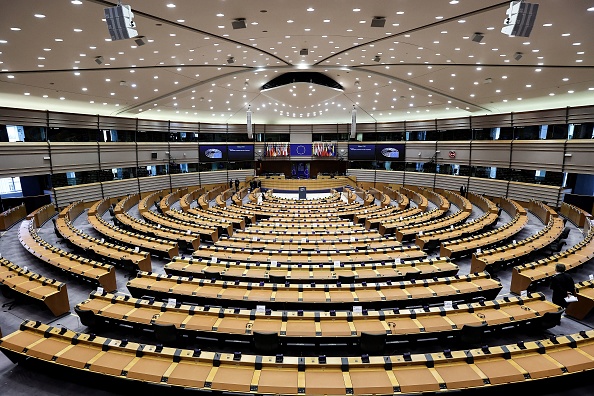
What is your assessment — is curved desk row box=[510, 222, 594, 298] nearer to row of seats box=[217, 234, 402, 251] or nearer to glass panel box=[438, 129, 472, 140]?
row of seats box=[217, 234, 402, 251]

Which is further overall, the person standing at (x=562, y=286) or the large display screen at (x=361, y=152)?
the large display screen at (x=361, y=152)

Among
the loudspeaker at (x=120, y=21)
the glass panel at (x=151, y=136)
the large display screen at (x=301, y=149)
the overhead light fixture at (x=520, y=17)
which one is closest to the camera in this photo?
the overhead light fixture at (x=520, y=17)

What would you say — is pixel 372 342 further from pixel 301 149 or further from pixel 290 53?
pixel 301 149

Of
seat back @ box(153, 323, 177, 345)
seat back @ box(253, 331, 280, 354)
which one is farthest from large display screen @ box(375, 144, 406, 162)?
seat back @ box(153, 323, 177, 345)

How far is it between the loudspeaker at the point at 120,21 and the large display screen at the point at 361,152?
29.5 metres

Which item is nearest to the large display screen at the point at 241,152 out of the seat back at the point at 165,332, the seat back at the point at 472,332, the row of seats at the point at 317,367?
the seat back at the point at 165,332

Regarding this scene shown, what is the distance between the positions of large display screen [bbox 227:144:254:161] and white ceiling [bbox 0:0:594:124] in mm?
10412

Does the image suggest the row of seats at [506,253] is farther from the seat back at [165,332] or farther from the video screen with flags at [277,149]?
the video screen with flags at [277,149]

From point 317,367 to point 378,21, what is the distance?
958 centimetres

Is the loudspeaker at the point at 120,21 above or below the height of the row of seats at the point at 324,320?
above

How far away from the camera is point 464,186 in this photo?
2706cm

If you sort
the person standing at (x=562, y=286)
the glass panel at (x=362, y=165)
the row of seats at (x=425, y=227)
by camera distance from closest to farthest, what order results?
the person standing at (x=562, y=286) → the row of seats at (x=425, y=227) → the glass panel at (x=362, y=165)

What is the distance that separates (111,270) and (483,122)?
28.1 meters

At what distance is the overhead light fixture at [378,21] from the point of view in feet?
30.2
